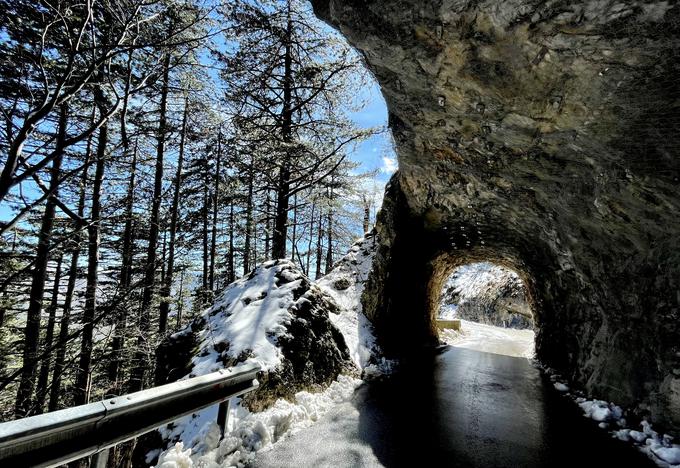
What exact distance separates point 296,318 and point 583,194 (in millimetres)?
5908

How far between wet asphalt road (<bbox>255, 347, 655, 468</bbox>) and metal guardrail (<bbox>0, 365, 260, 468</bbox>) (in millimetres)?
1155

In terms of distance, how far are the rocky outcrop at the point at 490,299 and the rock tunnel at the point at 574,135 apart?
26525mm

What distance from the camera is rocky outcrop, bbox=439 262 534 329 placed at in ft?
117

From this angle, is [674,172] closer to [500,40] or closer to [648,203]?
[648,203]

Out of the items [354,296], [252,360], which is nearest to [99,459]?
[252,360]

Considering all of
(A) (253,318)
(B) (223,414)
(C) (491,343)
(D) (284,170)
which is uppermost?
(D) (284,170)

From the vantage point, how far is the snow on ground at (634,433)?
412 centimetres

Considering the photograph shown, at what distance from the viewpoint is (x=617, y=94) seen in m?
4.27

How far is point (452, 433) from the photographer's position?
486 centimetres

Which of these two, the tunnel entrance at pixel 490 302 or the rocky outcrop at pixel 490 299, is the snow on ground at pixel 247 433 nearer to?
A: the tunnel entrance at pixel 490 302

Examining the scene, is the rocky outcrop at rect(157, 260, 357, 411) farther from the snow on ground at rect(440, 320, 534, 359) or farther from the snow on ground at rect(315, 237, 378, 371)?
the snow on ground at rect(440, 320, 534, 359)

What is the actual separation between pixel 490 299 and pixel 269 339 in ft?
123

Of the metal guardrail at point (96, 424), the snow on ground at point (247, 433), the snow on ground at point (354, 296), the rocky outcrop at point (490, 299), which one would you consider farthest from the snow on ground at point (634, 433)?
the rocky outcrop at point (490, 299)

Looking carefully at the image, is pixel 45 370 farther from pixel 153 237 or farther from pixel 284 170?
pixel 284 170
